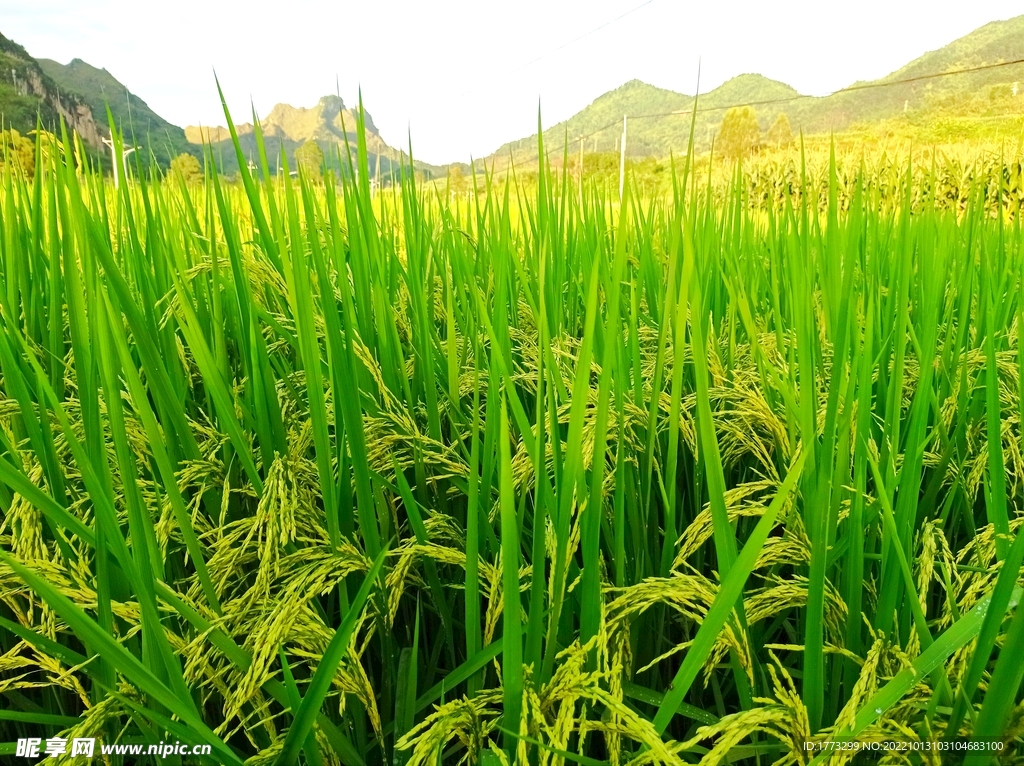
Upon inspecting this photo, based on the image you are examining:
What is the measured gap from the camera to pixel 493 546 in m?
0.65

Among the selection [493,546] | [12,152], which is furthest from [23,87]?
[493,546]

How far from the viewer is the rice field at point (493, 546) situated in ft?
1.49

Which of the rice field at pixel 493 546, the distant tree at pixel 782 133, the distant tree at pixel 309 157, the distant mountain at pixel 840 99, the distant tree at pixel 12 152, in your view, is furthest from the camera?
the distant mountain at pixel 840 99

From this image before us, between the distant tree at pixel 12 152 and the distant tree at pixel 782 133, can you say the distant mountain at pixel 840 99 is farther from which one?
the distant tree at pixel 12 152

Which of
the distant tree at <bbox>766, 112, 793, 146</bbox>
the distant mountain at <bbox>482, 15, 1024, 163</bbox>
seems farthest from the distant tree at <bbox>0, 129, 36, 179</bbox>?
the distant mountain at <bbox>482, 15, 1024, 163</bbox>

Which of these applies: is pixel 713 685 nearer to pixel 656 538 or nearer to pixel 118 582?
pixel 656 538

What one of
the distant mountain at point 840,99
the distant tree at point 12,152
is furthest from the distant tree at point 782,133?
the distant mountain at point 840,99

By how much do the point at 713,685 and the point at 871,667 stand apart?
23 centimetres

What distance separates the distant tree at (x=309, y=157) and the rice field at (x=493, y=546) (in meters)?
0.23

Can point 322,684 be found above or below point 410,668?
above

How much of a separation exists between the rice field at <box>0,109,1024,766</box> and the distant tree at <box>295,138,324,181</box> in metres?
0.23

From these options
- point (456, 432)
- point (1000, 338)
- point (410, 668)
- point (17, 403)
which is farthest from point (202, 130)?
point (1000, 338)

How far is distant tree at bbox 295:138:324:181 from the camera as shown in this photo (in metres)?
1.13

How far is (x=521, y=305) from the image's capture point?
3.81 ft
